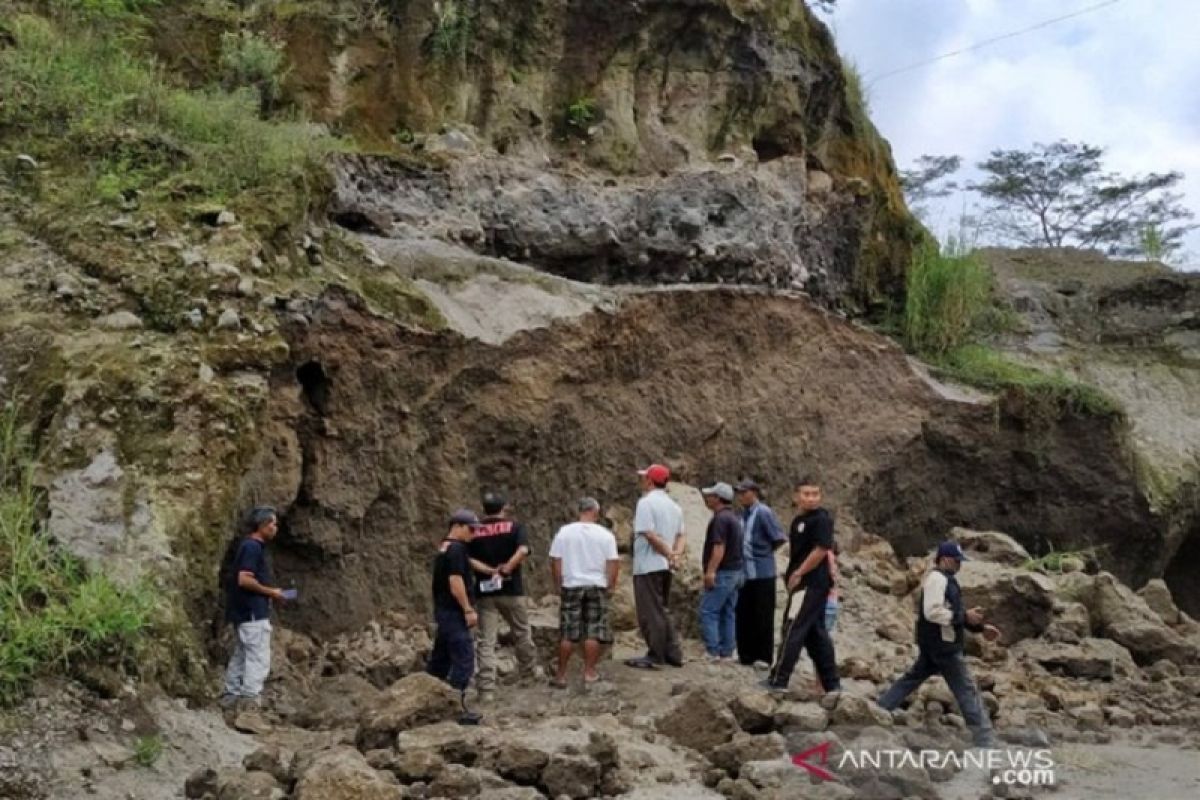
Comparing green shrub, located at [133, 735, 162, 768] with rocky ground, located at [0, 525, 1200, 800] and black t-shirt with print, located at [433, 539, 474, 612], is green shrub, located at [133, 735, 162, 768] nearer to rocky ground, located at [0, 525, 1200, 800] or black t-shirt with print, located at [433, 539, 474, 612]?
rocky ground, located at [0, 525, 1200, 800]

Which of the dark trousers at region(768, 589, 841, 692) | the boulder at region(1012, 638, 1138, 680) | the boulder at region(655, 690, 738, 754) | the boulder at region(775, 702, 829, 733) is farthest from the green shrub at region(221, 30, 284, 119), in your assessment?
the boulder at region(1012, 638, 1138, 680)

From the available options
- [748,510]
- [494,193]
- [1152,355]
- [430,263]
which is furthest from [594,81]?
[1152,355]

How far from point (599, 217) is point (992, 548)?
5.53 meters

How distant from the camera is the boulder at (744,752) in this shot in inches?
282

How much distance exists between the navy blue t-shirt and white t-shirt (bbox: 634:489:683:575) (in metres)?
2.84

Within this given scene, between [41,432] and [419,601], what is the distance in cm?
346

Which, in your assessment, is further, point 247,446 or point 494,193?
point 494,193

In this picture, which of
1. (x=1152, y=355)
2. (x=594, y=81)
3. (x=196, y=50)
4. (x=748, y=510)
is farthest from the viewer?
(x=1152, y=355)

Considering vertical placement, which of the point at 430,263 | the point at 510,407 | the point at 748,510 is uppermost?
→ the point at 430,263

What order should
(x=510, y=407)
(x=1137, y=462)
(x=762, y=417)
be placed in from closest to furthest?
(x=510, y=407)
(x=762, y=417)
(x=1137, y=462)

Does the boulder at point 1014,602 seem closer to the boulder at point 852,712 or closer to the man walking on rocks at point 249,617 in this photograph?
the boulder at point 852,712

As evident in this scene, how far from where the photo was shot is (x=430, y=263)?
11.7 m

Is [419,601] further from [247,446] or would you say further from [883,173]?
[883,173]

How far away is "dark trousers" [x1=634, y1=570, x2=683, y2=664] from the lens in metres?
9.86
